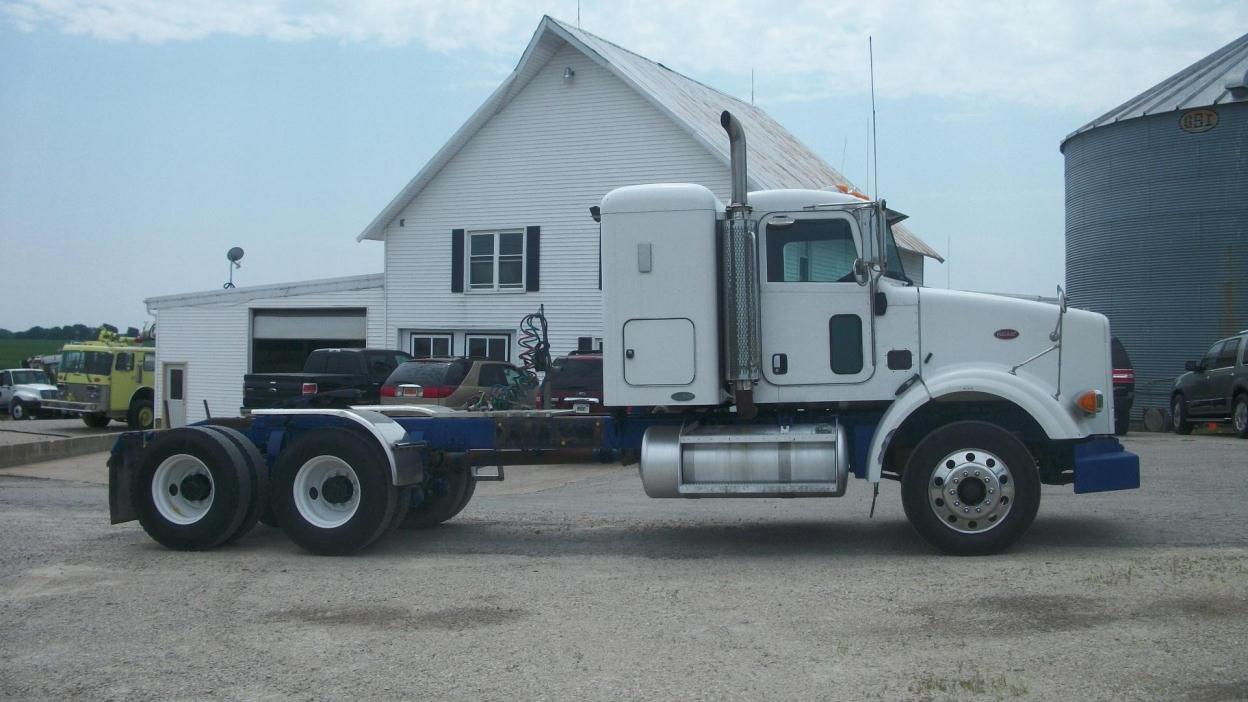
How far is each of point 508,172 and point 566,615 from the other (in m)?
21.3

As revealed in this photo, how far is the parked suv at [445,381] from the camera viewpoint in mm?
19423

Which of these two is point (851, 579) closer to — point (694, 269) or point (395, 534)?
point (694, 269)

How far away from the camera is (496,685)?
6.03 metres

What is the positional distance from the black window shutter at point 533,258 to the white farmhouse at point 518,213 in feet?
0.09

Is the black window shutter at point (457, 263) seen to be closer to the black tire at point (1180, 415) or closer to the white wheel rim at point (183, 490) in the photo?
the black tire at point (1180, 415)

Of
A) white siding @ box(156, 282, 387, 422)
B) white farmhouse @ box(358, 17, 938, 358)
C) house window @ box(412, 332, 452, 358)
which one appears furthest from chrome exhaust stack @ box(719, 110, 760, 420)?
white siding @ box(156, 282, 387, 422)

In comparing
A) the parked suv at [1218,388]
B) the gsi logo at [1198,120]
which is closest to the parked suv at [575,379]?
the parked suv at [1218,388]

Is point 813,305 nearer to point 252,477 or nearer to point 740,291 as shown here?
point 740,291

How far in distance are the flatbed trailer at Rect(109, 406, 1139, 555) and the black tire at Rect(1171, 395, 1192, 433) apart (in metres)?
15.5

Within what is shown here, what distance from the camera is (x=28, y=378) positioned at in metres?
45.3

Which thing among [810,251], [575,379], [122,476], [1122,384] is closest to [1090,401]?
[810,251]

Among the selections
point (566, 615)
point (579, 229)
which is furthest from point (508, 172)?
point (566, 615)

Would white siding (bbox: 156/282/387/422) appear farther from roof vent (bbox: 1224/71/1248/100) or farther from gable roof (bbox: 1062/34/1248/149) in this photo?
roof vent (bbox: 1224/71/1248/100)

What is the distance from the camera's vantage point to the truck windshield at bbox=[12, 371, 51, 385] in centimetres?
4488
